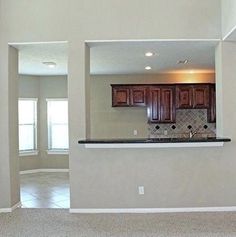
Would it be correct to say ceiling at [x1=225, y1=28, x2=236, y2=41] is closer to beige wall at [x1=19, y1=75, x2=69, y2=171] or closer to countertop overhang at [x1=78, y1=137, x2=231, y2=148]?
countertop overhang at [x1=78, y1=137, x2=231, y2=148]

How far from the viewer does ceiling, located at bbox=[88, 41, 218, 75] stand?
489 cm

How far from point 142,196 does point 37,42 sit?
106 inches

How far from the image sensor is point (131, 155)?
15.3 ft

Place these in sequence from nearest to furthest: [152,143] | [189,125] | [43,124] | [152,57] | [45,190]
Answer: [152,143], [152,57], [45,190], [189,125], [43,124]

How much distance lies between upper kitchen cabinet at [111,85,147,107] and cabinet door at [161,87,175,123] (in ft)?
1.43

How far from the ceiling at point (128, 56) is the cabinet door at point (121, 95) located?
1.44 feet

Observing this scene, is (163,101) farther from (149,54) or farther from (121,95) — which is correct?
(149,54)

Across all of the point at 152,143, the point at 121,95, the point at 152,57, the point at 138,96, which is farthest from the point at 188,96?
the point at 152,143

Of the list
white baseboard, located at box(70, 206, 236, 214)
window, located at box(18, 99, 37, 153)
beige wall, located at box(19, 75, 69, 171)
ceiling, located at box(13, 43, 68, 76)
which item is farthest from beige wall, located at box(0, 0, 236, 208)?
window, located at box(18, 99, 37, 153)

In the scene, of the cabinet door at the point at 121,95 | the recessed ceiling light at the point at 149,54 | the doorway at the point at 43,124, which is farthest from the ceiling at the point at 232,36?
the doorway at the point at 43,124

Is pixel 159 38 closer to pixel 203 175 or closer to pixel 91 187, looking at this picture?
pixel 203 175

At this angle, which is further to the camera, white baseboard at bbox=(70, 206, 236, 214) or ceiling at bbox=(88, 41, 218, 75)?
ceiling at bbox=(88, 41, 218, 75)

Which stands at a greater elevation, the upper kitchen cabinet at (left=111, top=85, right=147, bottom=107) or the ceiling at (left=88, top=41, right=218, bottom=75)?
the ceiling at (left=88, top=41, right=218, bottom=75)

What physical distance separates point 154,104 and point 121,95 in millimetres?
838
